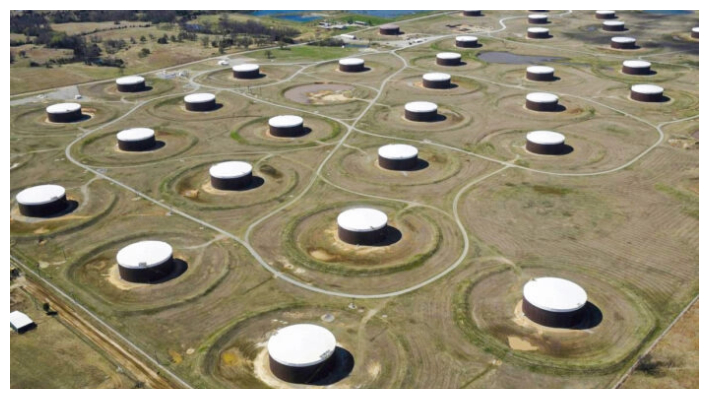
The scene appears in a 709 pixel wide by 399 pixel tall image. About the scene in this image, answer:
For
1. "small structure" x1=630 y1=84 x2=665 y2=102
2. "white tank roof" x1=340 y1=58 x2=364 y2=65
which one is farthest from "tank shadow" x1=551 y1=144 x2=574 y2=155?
"white tank roof" x1=340 y1=58 x2=364 y2=65

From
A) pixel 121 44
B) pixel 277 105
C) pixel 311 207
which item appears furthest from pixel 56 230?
pixel 121 44

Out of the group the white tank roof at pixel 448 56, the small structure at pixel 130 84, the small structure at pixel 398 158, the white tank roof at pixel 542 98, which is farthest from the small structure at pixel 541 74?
the small structure at pixel 130 84

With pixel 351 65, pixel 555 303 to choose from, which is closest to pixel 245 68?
pixel 351 65

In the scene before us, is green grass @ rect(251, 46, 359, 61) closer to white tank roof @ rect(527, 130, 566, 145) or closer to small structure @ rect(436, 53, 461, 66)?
small structure @ rect(436, 53, 461, 66)

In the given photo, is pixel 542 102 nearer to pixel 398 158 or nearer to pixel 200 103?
pixel 398 158

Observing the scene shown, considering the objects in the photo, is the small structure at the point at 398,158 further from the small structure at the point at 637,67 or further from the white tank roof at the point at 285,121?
the small structure at the point at 637,67

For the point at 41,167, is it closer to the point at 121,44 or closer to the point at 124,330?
the point at 124,330
